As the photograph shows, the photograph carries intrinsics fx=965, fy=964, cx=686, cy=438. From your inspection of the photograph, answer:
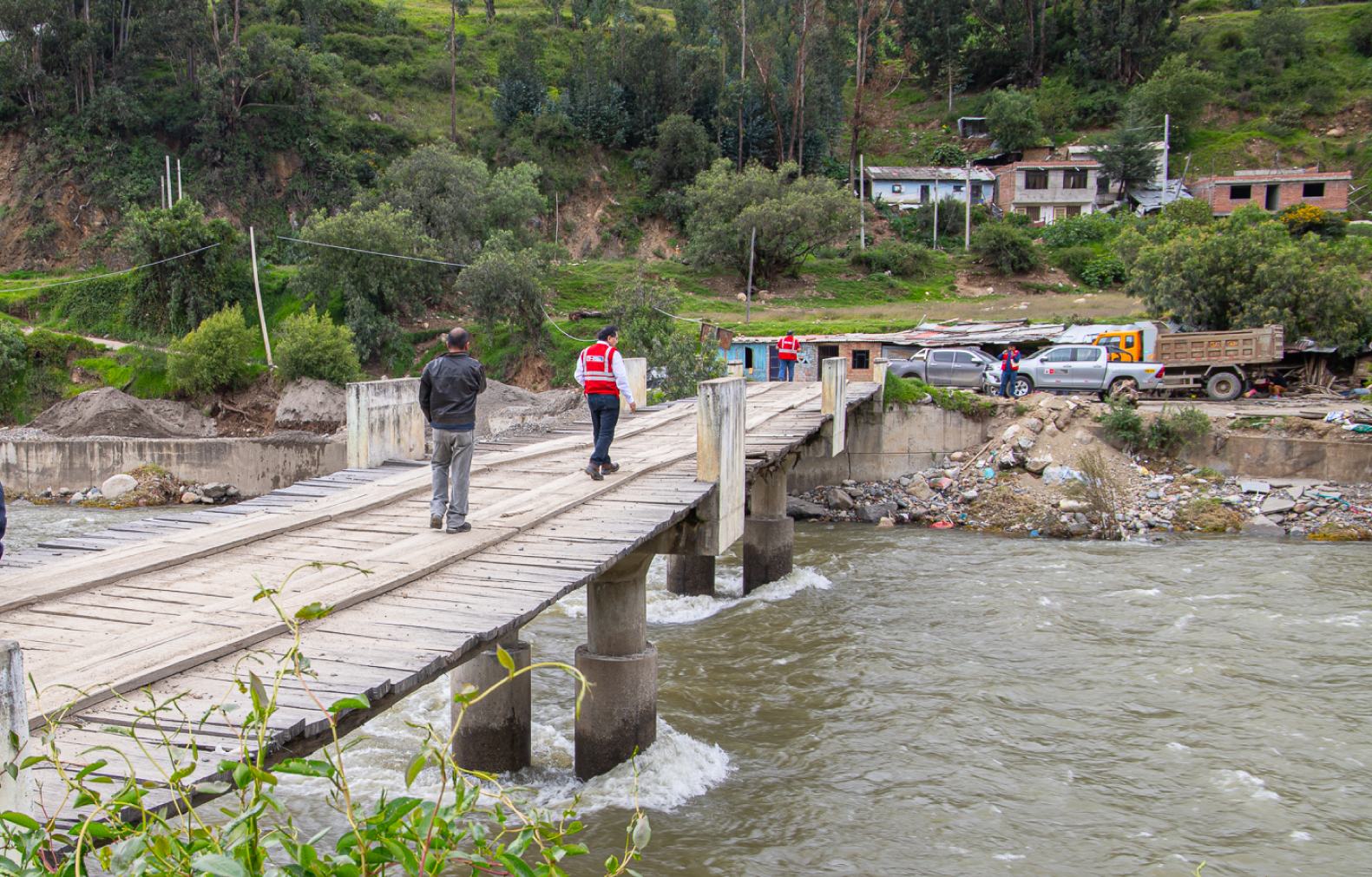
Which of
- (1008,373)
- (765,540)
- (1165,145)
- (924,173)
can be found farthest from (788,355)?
(1165,145)

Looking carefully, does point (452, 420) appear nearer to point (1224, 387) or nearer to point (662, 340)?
point (662, 340)

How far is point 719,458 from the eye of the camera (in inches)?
350

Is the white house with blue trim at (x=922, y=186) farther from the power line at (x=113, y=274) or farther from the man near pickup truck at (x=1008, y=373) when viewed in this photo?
the power line at (x=113, y=274)

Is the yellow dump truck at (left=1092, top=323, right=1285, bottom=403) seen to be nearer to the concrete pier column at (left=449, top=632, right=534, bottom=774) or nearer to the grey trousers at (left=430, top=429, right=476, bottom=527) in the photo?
the concrete pier column at (left=449, top=632, right=534, bottom=774)

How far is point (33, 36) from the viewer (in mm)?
43000

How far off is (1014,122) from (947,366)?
37683mm

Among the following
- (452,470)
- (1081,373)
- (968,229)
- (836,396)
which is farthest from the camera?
(968,229)

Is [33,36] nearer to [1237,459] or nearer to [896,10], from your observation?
[1237,459]

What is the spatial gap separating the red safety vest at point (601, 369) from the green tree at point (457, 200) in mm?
27113

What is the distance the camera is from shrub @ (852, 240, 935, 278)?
140ft

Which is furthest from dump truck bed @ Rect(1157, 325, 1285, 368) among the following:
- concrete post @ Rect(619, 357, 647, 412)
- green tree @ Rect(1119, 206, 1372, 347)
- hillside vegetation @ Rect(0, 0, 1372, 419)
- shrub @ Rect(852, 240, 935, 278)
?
shrub @ Rect(852, 240, 935, 278)

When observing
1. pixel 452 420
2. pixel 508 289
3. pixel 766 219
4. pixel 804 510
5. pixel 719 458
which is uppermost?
pixel 766 219

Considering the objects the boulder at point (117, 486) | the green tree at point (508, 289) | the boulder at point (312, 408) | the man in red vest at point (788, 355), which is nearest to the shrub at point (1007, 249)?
the man in red vest at point (788, 355)

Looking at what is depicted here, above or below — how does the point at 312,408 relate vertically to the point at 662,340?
below
